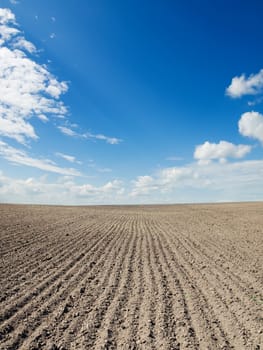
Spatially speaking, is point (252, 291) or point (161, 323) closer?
point (161, 323)

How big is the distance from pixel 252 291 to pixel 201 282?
1.26 m

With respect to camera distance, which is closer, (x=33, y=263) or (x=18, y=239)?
(x=33, y=263)

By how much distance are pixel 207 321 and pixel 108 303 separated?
2.05 metres

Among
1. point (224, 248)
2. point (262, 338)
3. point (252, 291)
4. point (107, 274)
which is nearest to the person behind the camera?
point (262, 338)

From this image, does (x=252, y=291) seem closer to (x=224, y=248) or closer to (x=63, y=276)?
(x=63, y=276)

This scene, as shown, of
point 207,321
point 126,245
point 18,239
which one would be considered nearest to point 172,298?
point 207,321

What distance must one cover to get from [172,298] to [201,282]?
1.55 m

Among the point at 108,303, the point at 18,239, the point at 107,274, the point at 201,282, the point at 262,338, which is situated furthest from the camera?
the point at 18,239

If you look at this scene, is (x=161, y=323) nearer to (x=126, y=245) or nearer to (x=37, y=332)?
(x=37, y=332)

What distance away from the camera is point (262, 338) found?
4.62 meters

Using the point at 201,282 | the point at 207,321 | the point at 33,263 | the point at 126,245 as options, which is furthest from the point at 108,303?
the point at 126,245

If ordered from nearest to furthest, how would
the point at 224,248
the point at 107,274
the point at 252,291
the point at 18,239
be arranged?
the point at 252,291 < the point at 107,274 < the point at 224,248 < the point at 18,239

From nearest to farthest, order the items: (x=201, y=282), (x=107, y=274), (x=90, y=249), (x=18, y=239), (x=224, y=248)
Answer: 1. (x=201, y=282)
2. (x=107, y=274)
3. (x=90, y=249)
4. (x=224, y=248)
5. (x=18, y=239)

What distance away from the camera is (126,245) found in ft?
44.1
